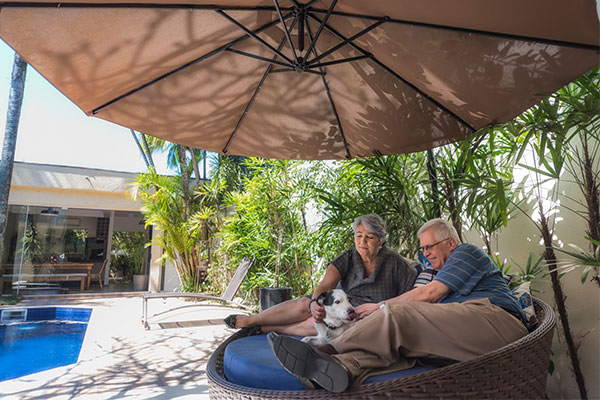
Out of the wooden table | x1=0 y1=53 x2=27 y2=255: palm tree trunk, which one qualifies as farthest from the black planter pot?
the wooden table

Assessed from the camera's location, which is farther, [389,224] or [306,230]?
[306,230]

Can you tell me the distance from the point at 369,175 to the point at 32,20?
273cm

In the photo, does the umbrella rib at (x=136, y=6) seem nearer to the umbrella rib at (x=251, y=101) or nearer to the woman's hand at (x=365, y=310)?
the umbrella rib at (x=251, y=101)

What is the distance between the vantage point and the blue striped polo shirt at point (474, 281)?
1.81 metres

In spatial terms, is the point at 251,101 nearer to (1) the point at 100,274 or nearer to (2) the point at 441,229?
(2) the point at 441,229

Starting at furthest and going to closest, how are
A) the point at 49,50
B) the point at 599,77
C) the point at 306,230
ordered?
the point at 306,230 → the point at 599,77 → the point at 49,50

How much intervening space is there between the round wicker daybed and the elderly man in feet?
0.29

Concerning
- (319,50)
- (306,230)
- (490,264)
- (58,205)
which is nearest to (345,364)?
(490,264)

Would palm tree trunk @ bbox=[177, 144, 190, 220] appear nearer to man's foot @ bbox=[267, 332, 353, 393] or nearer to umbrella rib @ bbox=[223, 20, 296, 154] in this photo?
umbrella rib @ bbox=[223, 20, 296, 154]

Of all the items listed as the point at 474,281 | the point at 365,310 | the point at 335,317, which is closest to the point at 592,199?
the point at 474,281

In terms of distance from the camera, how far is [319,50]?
246 centimetres

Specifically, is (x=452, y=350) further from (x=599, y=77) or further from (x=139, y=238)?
(x=139, y=238)

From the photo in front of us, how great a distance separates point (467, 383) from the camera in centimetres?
127

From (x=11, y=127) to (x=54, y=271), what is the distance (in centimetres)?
448
